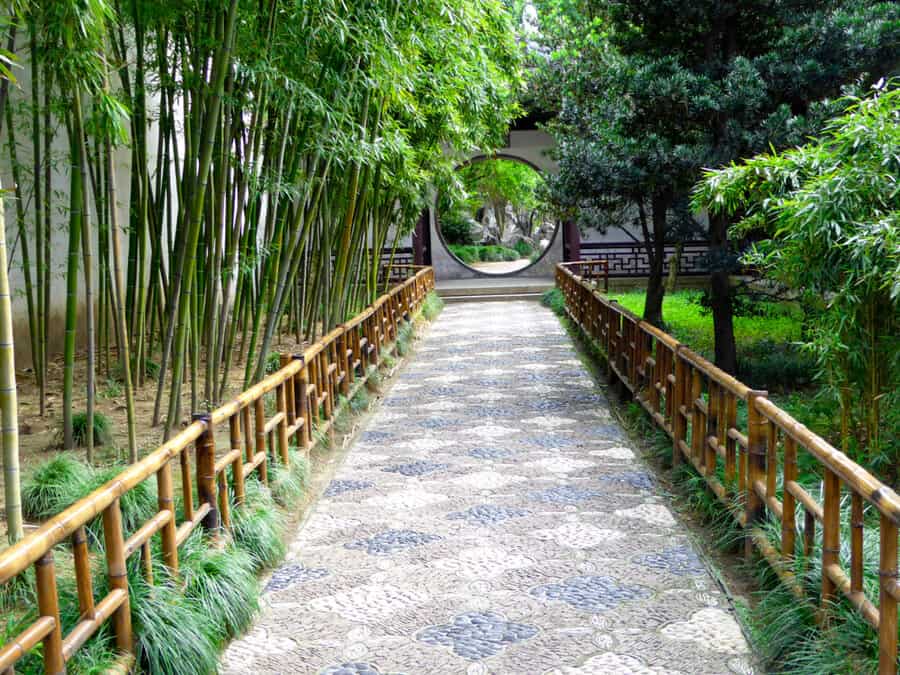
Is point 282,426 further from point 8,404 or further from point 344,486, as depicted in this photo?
point 8,404

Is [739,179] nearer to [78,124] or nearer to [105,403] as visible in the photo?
[78,124]

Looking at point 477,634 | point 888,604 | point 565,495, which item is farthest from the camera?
point 565,495

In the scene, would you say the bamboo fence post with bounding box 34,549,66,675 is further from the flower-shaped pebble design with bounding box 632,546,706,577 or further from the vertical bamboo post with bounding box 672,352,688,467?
the vertical bamboo post with bounding box 672,352,688,467

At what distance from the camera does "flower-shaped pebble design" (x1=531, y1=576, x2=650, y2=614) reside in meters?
3.19

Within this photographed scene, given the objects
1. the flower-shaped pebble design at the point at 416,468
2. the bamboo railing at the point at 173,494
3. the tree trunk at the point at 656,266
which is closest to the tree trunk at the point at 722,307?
the tree trunk at the point at 656,266

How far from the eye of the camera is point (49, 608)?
204cm

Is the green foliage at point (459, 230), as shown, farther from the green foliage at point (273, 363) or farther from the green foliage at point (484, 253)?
the green foliage at point (273, 363)

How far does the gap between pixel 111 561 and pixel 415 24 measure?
147 inches

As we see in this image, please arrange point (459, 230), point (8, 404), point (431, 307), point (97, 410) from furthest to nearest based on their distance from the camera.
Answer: point (459, 230) → point (431, 307) → point (97, 410) → point (8, 404)

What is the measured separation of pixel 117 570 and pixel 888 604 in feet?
6.32

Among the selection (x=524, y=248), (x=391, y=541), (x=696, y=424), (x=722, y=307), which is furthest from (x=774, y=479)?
(x=524, y=248)

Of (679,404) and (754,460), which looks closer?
(754,460)

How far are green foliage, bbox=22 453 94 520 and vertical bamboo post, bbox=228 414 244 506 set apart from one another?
0.62m

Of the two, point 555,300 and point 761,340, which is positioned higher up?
point 555,300
